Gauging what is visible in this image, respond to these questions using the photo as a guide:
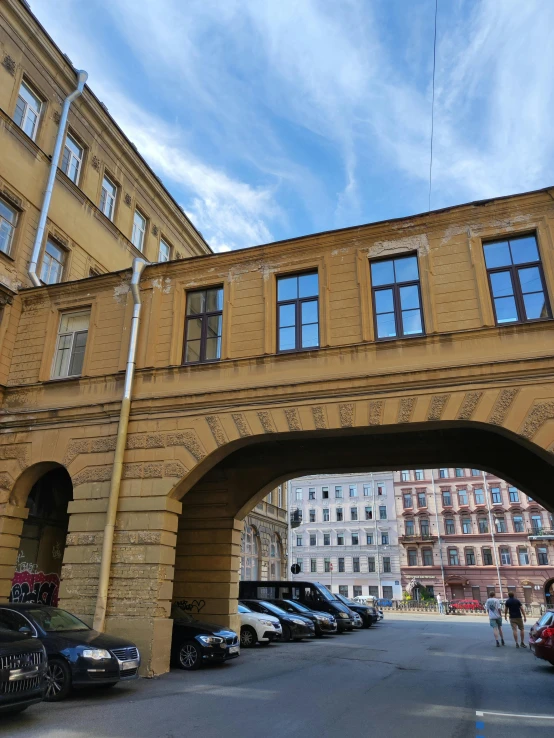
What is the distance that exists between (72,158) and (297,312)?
1272 cm

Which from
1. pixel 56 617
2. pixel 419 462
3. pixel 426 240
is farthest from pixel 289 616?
pixel 426 240

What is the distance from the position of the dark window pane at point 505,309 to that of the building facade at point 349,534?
58300 mm

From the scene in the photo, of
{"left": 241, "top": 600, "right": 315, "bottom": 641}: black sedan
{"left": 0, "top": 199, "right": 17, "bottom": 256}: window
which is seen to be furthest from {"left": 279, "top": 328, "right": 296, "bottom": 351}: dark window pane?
{"left": 241, "top": 600, "right": 315, "bottom": 641}: black sedan

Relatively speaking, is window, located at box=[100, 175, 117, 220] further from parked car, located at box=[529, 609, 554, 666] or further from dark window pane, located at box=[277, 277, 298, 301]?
parked car, located at box=[529, 609, 554, 666]

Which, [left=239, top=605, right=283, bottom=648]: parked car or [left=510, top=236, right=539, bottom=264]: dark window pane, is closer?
[left=510, top=236, right=539, bottom=264]: dark window pane

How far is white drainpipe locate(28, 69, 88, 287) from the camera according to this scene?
17283mm

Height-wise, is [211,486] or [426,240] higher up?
[426,240]

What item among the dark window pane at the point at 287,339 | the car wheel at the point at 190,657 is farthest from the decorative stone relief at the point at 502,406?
the car wheel at the point at 190,657

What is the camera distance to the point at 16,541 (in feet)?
45.2

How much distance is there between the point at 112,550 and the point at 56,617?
8.38 ft

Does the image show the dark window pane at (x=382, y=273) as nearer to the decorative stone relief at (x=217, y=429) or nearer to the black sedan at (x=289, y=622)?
the decorative stone relief at (x=217, y=429)

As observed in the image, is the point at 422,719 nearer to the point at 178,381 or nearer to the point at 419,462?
the point at 419,462

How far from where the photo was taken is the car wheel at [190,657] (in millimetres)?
12344

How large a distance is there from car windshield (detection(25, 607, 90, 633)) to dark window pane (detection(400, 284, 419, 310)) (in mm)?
9400
